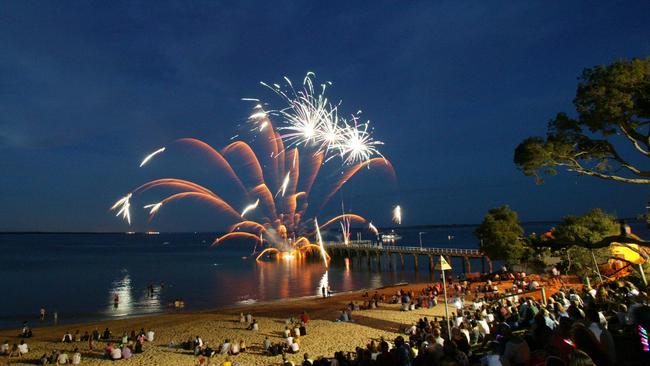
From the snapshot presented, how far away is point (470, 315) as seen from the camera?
58.5ft

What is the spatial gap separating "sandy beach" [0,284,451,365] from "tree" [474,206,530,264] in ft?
43.1

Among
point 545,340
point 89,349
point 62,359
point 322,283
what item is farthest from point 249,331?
point 322,283

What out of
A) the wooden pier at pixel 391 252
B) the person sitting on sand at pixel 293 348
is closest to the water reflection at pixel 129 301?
the person sitting on sand at pixel 293 348

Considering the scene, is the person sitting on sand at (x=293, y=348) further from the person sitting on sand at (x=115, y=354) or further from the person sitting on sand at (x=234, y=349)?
the person sitting on sand at (x=115, y=354)

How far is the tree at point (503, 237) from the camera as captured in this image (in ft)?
116

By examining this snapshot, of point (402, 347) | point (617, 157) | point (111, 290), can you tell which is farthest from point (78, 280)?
point (617, 157)

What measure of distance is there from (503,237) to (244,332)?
80.9 feet

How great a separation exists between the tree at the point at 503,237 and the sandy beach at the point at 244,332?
13.1 metres

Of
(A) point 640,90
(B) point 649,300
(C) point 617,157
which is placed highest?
(A) point 640,90

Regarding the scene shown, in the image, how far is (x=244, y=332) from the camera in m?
22.3

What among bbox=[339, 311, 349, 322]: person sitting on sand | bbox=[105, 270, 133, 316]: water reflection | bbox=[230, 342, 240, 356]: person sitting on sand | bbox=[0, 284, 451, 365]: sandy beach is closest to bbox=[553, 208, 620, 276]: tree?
bbox=[0, 284, 451, 365]: sandy beach

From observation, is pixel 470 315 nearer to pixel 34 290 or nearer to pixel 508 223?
pixel 508 223

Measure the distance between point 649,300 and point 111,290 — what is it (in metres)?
51.5

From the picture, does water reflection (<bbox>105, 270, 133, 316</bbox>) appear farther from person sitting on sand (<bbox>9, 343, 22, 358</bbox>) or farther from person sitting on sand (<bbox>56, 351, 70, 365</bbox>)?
person sitting on sand (<bbox>56, 351, 70, 365</bbox>)
